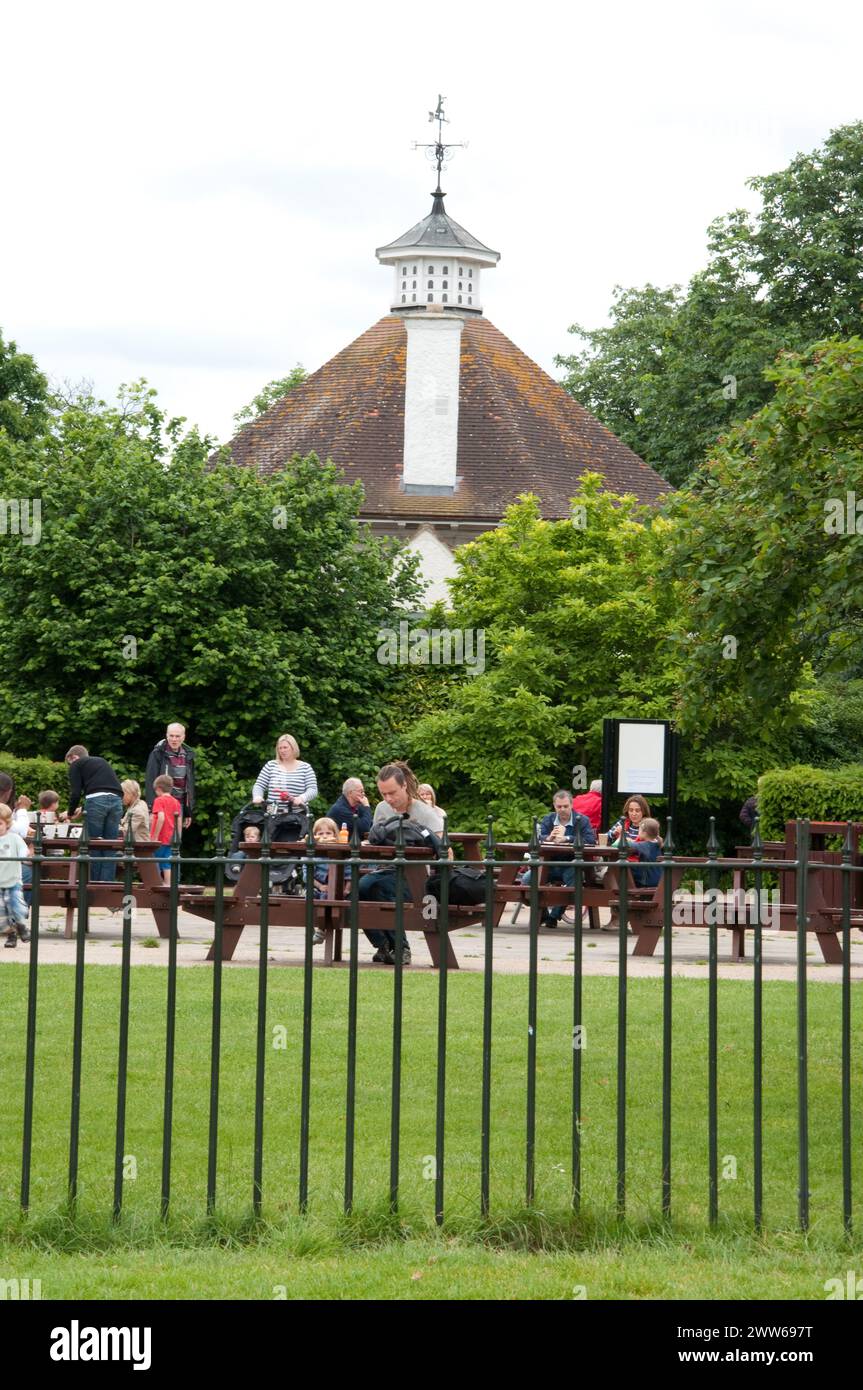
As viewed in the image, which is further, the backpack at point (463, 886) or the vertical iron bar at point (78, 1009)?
the backpack at point (463, 886)

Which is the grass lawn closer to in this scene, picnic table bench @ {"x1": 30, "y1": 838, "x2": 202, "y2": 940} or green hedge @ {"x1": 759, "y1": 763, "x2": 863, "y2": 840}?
picnic table bench @ {"x1": 30, "y1": 838, "x2": 202, "y2": 940}

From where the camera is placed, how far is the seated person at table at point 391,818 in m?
13.6

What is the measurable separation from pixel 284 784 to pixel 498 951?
3.16m

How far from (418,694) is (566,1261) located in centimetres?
2160

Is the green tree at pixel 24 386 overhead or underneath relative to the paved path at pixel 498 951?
overhead

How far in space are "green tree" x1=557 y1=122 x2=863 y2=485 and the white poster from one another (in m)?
16.8

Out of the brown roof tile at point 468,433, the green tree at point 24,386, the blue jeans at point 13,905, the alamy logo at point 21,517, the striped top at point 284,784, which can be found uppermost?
the green tree at point 24,386

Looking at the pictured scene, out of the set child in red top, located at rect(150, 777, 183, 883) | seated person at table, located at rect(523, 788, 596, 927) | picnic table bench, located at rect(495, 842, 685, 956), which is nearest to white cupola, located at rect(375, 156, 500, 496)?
seated person at table, located at rect(523, 788, 596, 927)

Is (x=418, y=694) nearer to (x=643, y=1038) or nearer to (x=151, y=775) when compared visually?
(x=151, y=775)

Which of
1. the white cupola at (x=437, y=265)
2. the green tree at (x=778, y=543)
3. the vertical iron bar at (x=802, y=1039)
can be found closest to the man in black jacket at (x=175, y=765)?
the green tree at (x=778, y=543)

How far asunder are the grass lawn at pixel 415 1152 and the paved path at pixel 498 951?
100cm

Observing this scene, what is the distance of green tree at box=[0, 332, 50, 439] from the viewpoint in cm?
4678

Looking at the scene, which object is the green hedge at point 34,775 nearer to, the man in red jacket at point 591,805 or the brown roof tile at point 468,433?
the man in red jacket at point 591,805
